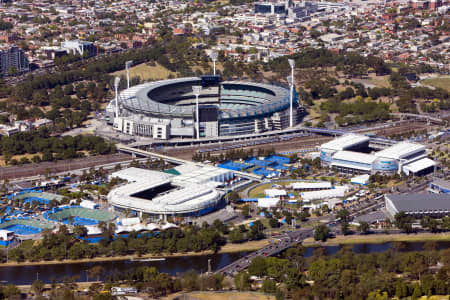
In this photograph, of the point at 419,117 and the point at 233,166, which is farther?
the point at 419,117

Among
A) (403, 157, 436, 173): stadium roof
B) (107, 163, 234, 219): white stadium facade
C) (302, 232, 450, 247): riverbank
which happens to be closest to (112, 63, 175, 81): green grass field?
(107, 163, 234, 219): white stadium facade

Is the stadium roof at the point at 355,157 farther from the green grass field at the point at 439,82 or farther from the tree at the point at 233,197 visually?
the green grass field at the point at 439,82

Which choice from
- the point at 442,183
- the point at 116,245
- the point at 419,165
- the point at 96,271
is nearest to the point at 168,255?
the point at 116,245

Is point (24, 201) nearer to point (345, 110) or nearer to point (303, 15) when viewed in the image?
point (345, 110)

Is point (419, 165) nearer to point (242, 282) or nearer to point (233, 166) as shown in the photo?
point (233, 166)

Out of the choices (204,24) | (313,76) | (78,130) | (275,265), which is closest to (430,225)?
(275,265)

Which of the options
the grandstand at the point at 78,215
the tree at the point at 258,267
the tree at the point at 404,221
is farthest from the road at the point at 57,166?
the tree at the point at 404,221
